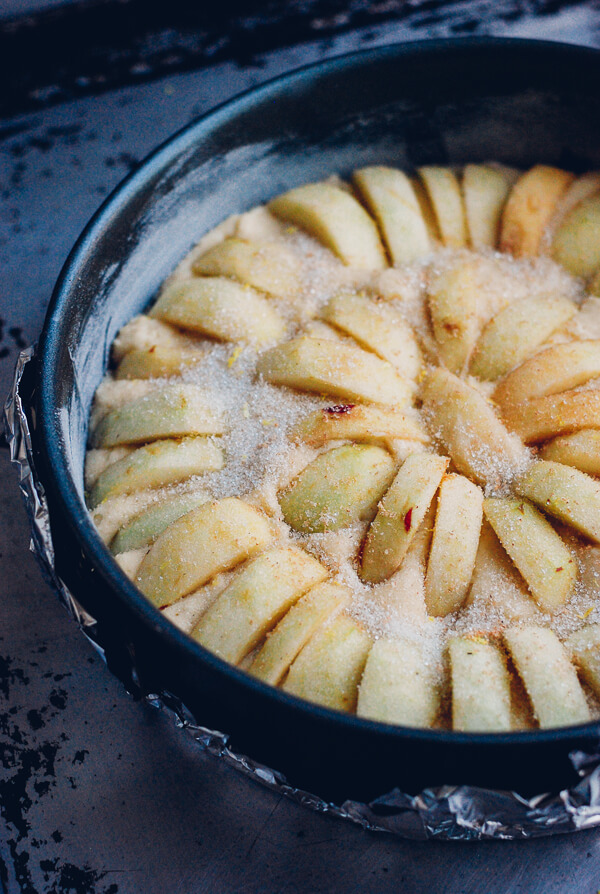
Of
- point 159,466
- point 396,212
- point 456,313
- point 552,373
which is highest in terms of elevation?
point 396,212

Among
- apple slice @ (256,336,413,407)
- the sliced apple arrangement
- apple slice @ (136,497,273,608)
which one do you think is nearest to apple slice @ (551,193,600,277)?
the sliced apple arrangement

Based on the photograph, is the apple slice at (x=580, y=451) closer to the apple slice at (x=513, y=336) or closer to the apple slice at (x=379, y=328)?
the apple slice at (x=513, y=336)

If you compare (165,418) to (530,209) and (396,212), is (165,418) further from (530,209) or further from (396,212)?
(530,209)

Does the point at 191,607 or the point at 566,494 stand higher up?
the point at 566,494

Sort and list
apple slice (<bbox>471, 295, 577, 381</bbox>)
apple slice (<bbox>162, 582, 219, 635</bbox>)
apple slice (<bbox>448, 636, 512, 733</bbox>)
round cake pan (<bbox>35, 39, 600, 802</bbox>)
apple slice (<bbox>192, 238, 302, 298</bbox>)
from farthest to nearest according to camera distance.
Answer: apple slice (<bbox>192, 238, 302, 298</bbox>) < apple slice (<bbox>471, 295, 577, 381</bbox>) < apple slice (<bbox>162, 582, 219, 635</bbox>) < apple slice (<bbox>448, 636, 512, 733</bbox>) < round cake pan (<bbox>35, 39, 600, 802</bbox>)

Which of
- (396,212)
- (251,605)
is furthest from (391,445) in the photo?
(396,212)

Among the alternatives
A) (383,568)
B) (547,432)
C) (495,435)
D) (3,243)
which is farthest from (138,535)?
(3,243)

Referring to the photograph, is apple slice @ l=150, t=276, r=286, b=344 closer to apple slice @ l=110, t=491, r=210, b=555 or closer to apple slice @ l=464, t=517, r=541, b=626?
apple slice @ l=110, t=491, r=210, b=555
